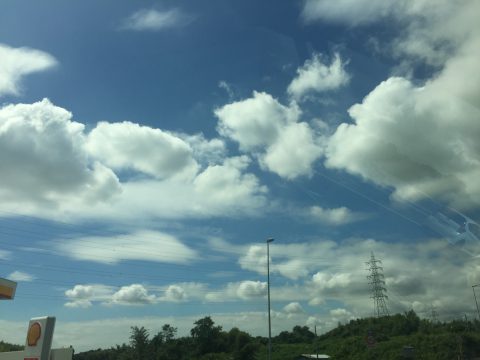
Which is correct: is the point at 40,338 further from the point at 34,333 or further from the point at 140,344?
the point at 140,344

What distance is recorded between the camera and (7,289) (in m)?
26.3

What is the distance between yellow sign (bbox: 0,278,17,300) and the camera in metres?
25.8

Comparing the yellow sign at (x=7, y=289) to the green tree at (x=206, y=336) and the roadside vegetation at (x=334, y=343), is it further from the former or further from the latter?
the green tree at (x=206, y=336)

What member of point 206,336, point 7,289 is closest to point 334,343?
point 206,336

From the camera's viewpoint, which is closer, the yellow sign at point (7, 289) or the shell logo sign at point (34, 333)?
the shell logo sign at point (34, 333)

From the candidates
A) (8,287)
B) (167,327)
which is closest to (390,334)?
(167,327)

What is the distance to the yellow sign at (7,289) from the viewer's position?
25.8m

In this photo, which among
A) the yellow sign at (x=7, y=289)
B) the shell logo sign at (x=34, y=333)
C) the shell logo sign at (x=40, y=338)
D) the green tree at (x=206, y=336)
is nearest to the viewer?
the shell logo sign at (x=40, y=338)

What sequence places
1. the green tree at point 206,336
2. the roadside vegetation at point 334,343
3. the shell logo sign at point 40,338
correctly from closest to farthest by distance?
→ the shell logo sign at point 40,338, the roadside vegetation at point 334,343, the green tree at point 206,336

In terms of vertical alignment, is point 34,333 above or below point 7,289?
below

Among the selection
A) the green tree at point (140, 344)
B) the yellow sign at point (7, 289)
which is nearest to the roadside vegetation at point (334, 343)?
the green tree at point (140, 344)

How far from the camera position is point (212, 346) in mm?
113375

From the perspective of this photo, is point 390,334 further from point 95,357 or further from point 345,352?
point 95,357

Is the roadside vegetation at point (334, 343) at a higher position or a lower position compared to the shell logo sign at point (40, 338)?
higher
